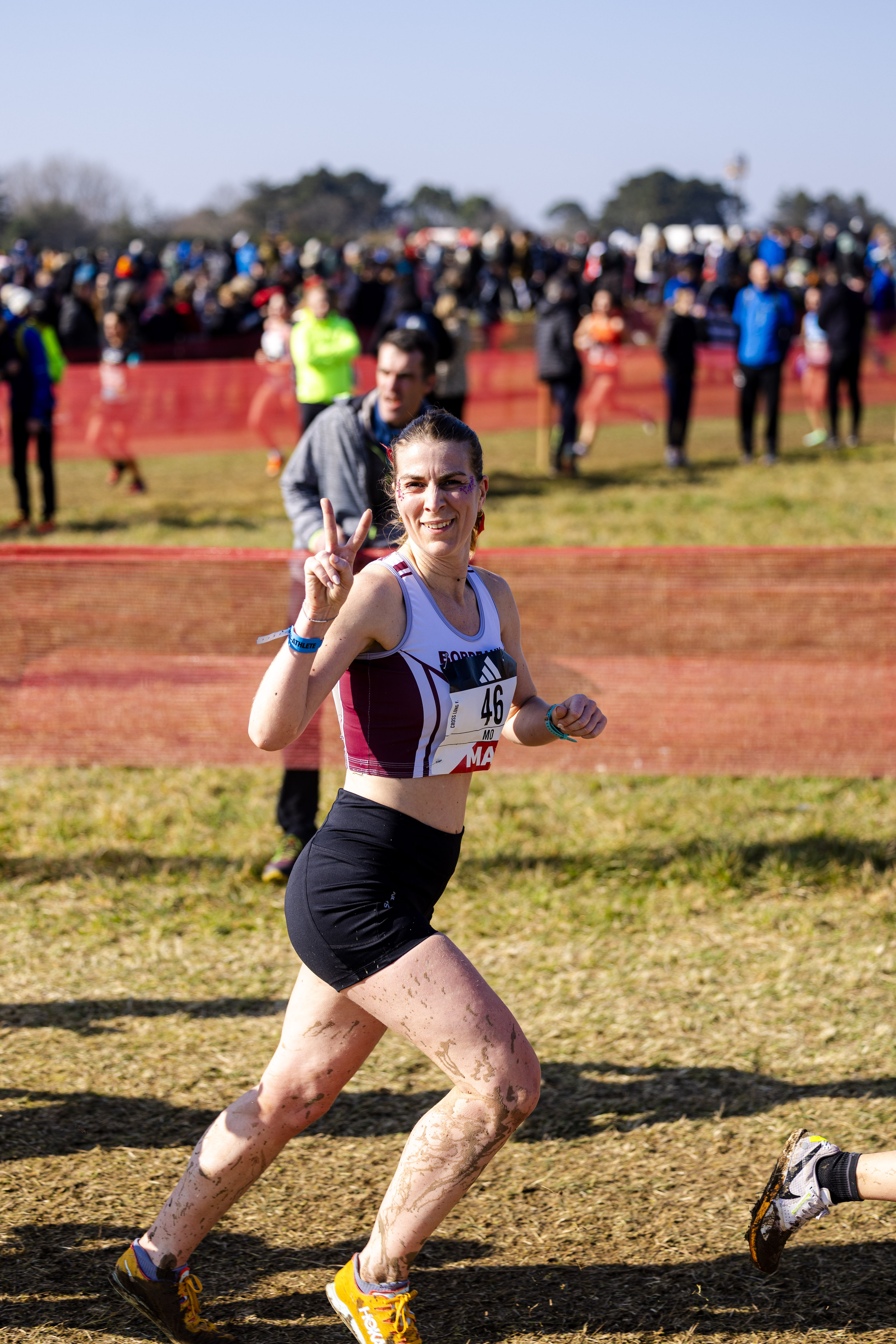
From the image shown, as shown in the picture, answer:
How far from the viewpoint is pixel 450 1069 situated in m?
2.68

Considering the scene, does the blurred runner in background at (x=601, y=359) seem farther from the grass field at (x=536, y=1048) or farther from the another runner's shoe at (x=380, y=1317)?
the another runner's shoe at (x=380, y=1317)

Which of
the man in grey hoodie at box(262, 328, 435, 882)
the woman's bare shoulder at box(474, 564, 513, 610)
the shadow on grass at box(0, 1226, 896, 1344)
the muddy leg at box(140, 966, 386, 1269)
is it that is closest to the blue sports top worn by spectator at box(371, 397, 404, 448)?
the man in grey hoodie at box(262, 328, 435, 882)

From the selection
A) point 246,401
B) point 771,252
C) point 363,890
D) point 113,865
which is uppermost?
point 771,252

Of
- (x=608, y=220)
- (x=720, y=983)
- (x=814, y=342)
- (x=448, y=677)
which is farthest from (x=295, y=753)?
(x=608, y=220)

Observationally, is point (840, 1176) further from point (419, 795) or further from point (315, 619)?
point (315, 619)

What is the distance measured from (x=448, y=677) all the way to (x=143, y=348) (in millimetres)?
19804

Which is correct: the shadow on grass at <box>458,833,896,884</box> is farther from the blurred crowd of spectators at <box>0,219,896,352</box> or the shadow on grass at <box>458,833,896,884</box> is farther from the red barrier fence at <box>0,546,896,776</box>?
the blurred crowd of spectators at <box>0,219,896,352</box>

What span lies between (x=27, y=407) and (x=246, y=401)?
5343 millimetres

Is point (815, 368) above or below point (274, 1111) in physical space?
above

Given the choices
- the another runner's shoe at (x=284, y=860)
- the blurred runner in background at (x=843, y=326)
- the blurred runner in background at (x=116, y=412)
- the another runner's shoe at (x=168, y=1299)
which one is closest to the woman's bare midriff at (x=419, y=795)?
the another runner's shoe at (x=168, y=1299)

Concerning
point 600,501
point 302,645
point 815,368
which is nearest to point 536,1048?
point 302,645

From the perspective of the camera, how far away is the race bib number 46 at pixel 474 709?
111 inches

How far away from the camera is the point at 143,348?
2117cm

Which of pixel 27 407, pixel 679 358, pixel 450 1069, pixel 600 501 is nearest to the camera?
pixel 450 1069
